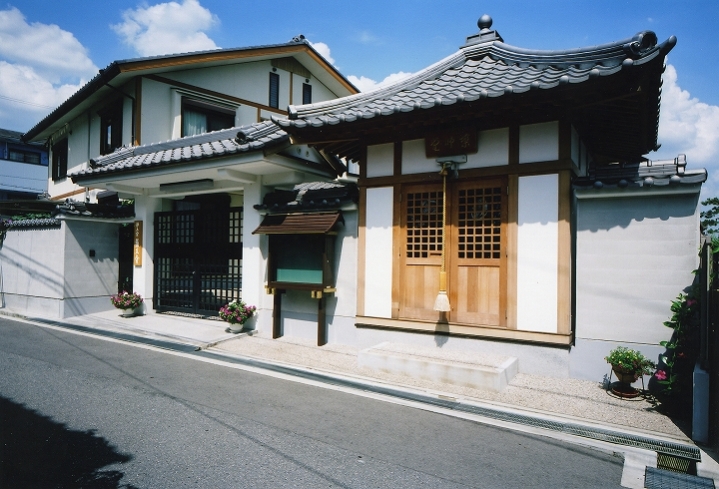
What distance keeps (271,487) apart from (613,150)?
9.97 meters

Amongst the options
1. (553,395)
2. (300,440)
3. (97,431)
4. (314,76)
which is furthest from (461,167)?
(314,76)

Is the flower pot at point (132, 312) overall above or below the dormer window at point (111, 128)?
below

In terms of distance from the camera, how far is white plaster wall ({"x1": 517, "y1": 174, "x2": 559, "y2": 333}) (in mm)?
7254

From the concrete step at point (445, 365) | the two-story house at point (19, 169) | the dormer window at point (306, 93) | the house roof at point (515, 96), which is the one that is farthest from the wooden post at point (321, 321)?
the two-story house at point (19, 169)

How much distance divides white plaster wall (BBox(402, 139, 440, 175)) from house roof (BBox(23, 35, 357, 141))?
33.2 feet

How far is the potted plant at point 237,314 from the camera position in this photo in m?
10.5

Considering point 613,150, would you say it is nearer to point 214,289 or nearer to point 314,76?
point 214,289

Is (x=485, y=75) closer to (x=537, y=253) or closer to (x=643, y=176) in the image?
(x=643, y=176)

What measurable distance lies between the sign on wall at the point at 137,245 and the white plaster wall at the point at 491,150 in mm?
9943

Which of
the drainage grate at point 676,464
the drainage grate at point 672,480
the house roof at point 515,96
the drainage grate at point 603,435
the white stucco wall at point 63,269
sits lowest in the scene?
the drainage grate at point 672,480

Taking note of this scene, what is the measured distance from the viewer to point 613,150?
10.1 meters

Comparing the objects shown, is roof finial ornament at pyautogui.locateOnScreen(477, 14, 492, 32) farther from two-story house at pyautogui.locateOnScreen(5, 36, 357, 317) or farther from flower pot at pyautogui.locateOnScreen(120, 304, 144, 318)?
flower pot at pyautogui.locateOnScreen(120, 304, 144, 318)

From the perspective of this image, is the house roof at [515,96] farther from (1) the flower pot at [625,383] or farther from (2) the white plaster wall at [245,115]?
(2) the white plaster wall at [245,115]

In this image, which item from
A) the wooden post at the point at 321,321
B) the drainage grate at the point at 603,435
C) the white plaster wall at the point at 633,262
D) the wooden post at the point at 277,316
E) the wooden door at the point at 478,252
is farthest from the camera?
the wooden post at the point at 277,316
